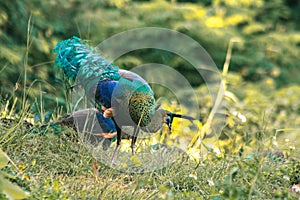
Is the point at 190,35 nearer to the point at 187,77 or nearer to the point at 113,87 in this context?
the point at 187,77

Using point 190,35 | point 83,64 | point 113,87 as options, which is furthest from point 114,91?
point 190,35

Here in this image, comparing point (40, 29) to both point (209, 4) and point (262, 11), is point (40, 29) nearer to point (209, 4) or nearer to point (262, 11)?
point (209, 4)

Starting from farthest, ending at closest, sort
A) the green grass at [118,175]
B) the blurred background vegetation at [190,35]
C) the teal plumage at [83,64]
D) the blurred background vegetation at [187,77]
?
the blurred background vegetation at [190,35] < the teal plumage at [83,64] < the blurred background vegetation at [187,77] < the green grass at [118,175]

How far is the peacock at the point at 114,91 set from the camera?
322cm

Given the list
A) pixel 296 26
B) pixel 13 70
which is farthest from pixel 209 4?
pixel 13 70

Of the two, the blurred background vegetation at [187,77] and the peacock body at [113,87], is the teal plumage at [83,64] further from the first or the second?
the blurred background vegetation at [187,77]

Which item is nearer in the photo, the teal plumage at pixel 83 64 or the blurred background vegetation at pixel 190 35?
the teal plumage at pixel 83 64

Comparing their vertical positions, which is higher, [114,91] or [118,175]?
[114,91]

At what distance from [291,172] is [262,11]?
6557mm

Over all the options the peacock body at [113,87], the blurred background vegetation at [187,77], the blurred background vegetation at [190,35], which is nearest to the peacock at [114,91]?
the peacock body at [113,87]

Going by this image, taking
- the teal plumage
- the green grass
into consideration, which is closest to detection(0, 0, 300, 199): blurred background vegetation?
the green grass

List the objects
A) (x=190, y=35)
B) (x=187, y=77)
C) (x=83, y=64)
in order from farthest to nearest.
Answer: (x=187, y=77) → (x=190, y=35) → (x=83, y=64)

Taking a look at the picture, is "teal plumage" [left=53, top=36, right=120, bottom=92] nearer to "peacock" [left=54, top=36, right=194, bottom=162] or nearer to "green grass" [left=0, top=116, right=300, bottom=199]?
"peacock" [left=54, top=36, right=194, bottom=162]

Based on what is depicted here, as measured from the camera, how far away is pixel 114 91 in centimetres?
322
